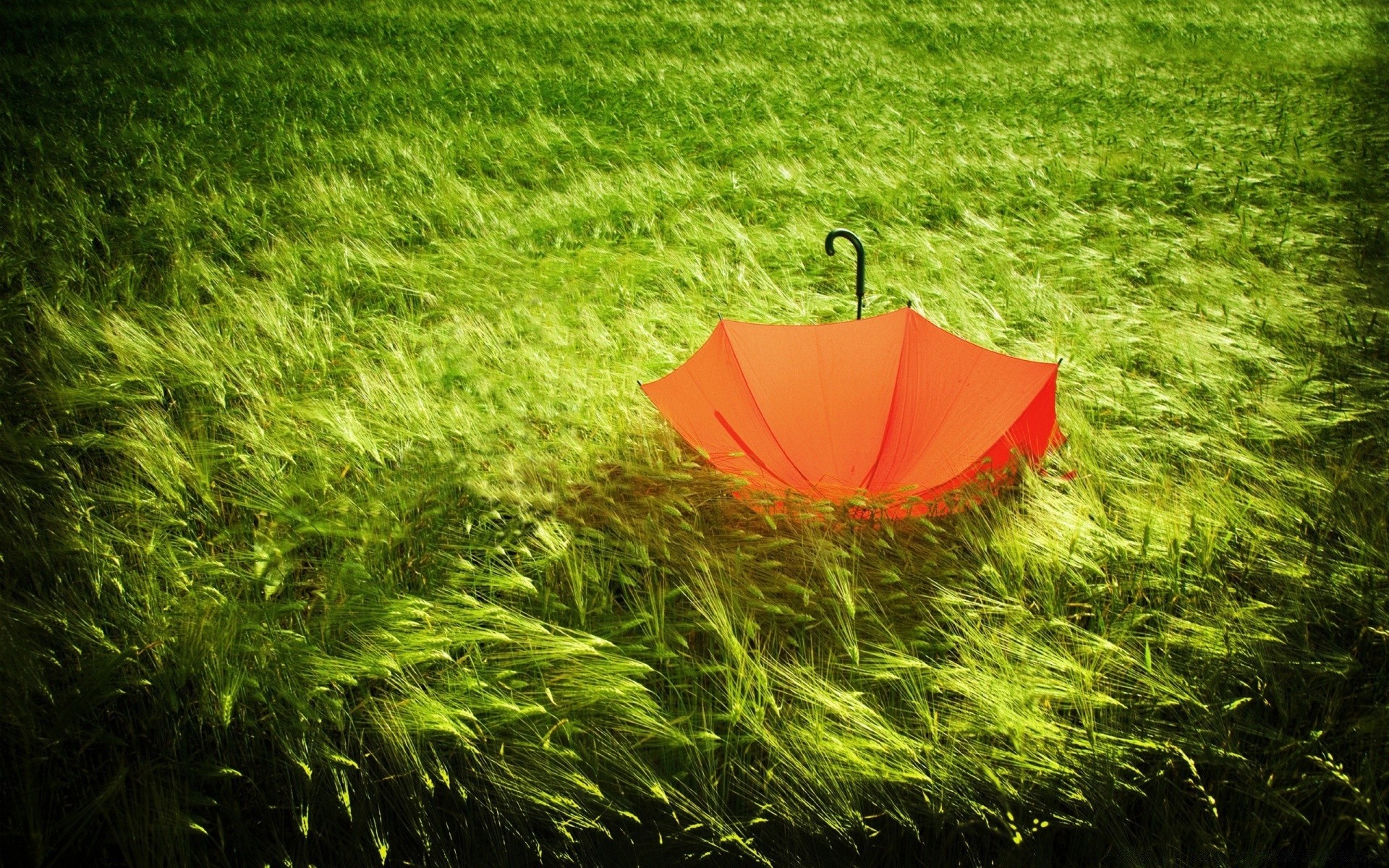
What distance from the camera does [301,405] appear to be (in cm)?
257

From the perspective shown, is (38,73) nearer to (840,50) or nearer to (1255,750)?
(840,50)

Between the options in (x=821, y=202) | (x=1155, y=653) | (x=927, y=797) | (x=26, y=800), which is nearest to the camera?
(x=26, y=800)

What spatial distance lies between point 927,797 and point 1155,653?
0.71 m

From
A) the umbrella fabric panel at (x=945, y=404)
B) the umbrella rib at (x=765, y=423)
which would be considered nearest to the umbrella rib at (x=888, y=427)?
the umbrella fabric panel at (x=945, y=404)

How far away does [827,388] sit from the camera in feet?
6.77

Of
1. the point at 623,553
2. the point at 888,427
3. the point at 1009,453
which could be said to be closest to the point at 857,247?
the point at 888,427

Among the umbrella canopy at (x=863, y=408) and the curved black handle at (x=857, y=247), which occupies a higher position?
the curved black handle at (x=857, y=247)

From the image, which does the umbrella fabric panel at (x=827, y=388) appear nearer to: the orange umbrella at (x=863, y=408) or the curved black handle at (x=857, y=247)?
the orange umbrella at (x=863, y=408)

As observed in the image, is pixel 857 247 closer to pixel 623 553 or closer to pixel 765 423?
pixel 765 423

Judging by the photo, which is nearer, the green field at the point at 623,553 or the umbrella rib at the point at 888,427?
the green field at the point at 623,553

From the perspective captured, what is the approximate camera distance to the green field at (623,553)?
1556mm

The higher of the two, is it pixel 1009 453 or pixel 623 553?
pixel 1009 453

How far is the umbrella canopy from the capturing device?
79.2 inches

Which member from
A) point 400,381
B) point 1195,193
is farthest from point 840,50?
point 400,381
